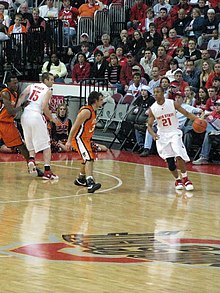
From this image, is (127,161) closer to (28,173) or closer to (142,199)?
(28,173)

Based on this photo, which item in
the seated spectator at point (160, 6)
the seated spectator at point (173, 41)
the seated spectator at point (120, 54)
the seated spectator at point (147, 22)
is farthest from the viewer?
the seated spectator at point (160, 6)

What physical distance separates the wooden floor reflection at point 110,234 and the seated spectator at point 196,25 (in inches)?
217

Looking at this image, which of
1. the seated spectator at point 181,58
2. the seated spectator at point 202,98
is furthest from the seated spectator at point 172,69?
the seated spectator at point 202,98

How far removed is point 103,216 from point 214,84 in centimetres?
630

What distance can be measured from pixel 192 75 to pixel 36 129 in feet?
16.2

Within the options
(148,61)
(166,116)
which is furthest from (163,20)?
(166,116)

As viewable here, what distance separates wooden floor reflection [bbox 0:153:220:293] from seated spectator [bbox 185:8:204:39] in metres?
5.51

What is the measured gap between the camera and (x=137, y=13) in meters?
24.2

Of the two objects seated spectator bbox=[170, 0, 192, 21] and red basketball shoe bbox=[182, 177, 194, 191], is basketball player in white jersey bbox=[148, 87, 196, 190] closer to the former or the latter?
red basketball shoe bbox=[182, 177, 194, 191]

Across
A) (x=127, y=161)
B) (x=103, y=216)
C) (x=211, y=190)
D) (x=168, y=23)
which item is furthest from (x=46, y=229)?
(x=168, y=23)

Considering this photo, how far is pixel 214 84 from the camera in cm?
1850

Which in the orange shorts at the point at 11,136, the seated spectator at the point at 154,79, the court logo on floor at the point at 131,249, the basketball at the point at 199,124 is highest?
the seated spectator at the point at 154,79

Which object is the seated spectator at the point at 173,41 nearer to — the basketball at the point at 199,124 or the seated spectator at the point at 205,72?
the seated spectator at the point at 205,72

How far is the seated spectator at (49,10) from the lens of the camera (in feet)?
82.4
